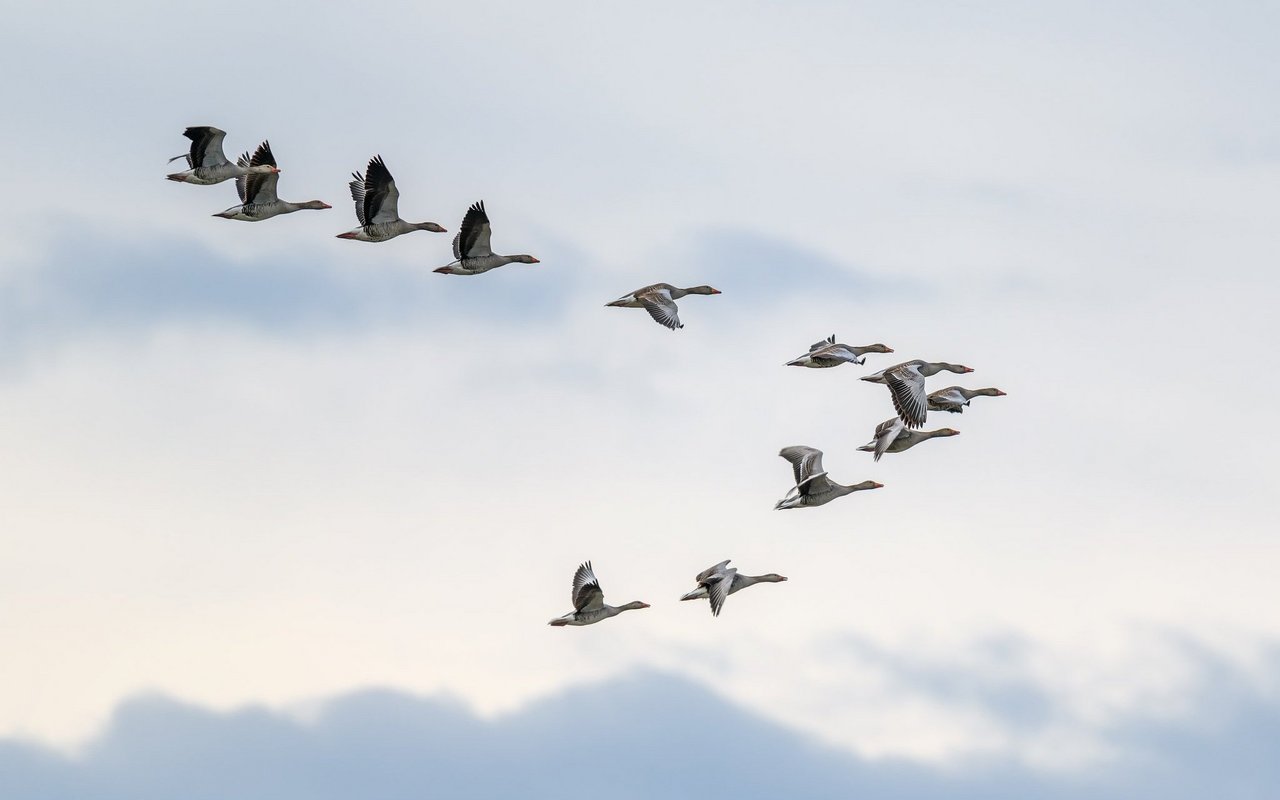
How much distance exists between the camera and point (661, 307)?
57.8m

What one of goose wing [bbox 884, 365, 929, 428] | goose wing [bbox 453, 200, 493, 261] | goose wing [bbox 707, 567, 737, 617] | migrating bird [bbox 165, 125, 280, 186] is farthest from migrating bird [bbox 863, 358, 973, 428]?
migrating bird [bbox 165, 125, 280, 186]

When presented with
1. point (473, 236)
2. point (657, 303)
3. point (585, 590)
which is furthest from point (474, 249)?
point (585, 590)

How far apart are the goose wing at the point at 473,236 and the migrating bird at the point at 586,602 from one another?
1088 centimetres

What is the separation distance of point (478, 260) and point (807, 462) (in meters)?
12.0

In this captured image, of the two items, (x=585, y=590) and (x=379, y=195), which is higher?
(x=379, y=195)

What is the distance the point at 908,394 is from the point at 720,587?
22.0 feet

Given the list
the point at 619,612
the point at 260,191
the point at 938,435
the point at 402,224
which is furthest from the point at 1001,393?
the point at 260,191

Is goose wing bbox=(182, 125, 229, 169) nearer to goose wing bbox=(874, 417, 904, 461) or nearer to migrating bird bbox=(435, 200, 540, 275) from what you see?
migrating bird bbox=(435, 200, 540, 275)

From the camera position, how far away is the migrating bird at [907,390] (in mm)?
49531

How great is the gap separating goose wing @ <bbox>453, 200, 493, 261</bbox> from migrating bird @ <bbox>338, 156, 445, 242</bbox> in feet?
6.34

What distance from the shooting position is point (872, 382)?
5412 centimetres

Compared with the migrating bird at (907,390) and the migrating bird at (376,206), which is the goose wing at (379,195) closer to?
the migrating bird at (376,206)

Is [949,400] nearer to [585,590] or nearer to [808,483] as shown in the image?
[808,483]

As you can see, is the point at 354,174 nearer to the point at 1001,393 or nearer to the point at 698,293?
the point at 698,293
